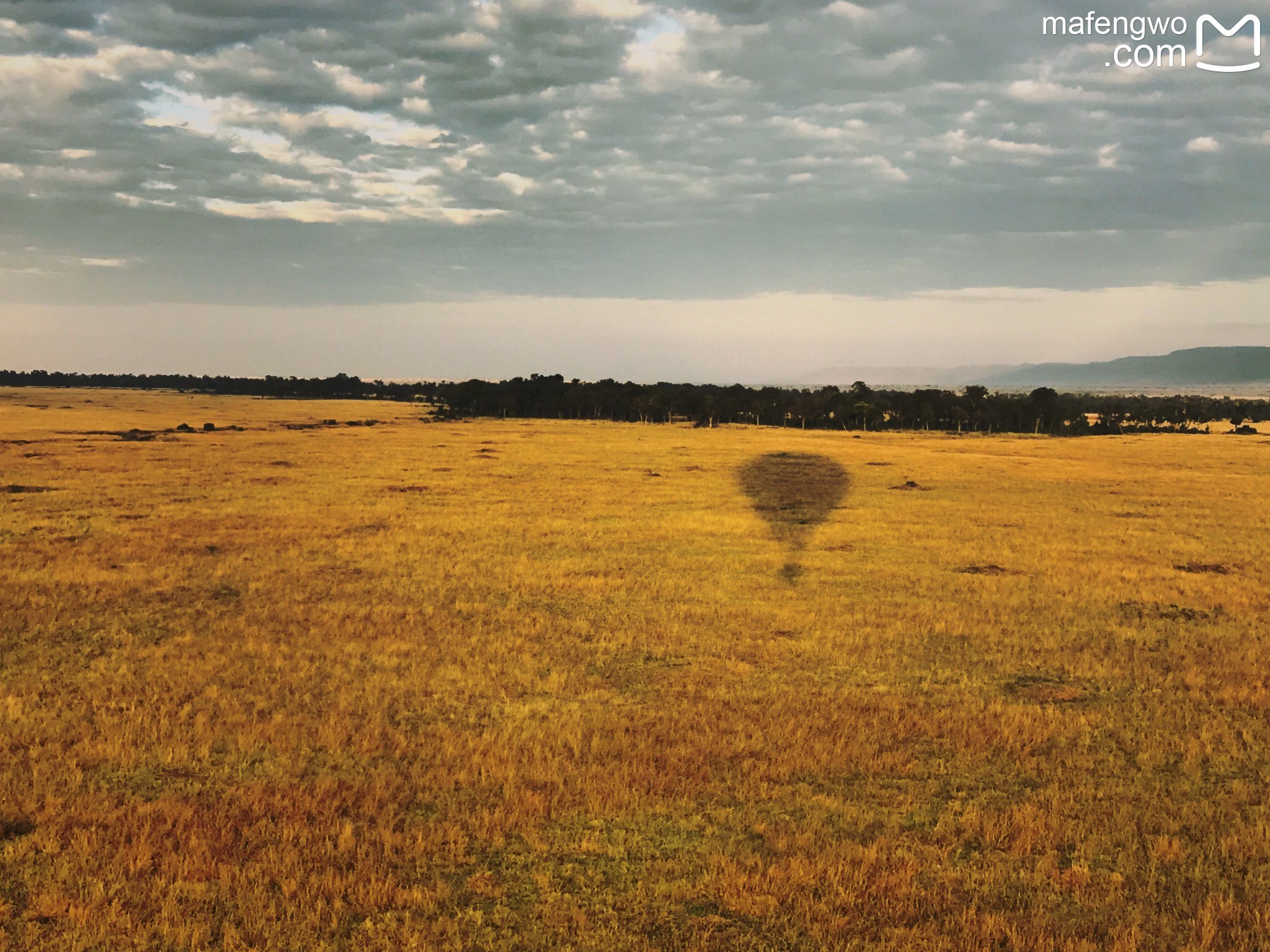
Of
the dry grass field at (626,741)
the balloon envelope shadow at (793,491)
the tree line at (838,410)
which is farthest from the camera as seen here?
the tree line at (838,410)

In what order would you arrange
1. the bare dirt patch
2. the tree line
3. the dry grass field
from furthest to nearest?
1. the tree line
2. the bare dirt patch
3. the dry grass field

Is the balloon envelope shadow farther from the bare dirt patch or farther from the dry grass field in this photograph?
the bare dirt patch

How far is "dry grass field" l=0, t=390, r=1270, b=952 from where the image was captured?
303 inches

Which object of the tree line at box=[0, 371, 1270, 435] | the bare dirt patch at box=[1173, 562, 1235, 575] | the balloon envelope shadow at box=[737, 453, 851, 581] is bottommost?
the bare dirt patch at box=[1173, 562, 1235, 575]

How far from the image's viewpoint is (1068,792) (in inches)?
399

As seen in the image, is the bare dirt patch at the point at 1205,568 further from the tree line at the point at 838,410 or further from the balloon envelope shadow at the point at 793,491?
the tree line at the point at 838,410

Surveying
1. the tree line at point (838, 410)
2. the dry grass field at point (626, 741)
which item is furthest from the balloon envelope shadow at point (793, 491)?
the tree line at point (838, 410)

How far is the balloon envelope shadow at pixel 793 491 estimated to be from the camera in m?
31.7

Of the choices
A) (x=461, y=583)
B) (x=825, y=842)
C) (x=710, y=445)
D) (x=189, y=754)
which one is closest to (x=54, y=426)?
(x=710, y=445)

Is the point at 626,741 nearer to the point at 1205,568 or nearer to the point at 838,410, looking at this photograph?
the point at 1205,568

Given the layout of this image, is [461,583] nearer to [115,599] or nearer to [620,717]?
[115,599]

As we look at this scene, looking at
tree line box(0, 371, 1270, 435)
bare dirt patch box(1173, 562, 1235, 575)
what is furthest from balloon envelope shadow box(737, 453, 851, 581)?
tree line box(0, 371, 1270, 435)

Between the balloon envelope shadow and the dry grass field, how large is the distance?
2289 mm

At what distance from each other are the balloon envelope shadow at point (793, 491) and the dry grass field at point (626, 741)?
229cm
